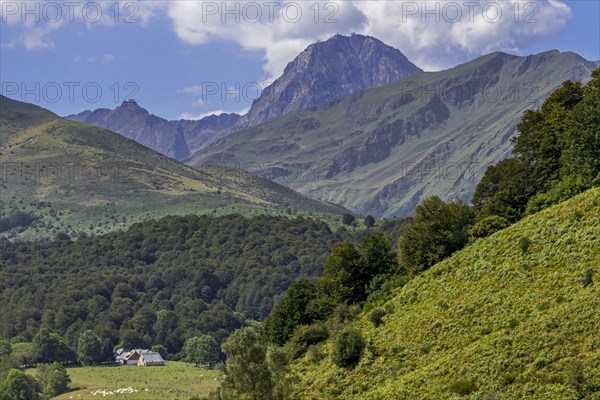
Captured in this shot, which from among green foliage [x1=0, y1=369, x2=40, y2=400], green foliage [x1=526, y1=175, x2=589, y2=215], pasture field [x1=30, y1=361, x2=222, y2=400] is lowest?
pasture field [x1=30, y1=361, x2=222, y2=400]

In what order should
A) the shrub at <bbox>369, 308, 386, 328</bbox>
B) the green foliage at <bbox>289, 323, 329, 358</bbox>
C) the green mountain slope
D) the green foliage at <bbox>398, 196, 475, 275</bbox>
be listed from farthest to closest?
the green foliage at <bbox>398, 196, 475, 275</bbox>
the green foliage at <bbox>289, 323, 329, 358</bbox>
the shrub at <bbox>369, 308, 386, 328</bbox>
the green mountain slope

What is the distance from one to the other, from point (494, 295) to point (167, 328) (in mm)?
140945

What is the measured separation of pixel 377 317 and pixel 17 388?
78988 millimetres

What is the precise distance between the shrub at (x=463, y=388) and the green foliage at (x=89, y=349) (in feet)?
435

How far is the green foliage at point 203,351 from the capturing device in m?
166

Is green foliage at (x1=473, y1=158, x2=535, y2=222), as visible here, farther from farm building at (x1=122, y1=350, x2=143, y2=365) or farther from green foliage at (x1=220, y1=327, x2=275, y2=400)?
farm building at (x1=122, y1=350, x2=143, y2=365)

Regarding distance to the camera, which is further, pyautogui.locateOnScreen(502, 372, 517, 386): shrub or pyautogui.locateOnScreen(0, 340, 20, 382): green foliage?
pyautogui.locateOnScreen(0, 340, 20, 382): green foliage

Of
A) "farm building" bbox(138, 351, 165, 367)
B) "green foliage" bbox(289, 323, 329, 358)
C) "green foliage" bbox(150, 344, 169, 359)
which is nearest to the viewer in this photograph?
"green foliage" bbox(289, 323, 329, 358)

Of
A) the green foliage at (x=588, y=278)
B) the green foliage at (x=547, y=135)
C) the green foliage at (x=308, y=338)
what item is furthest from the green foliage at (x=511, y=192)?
the green foliage at (x=588, y=278)

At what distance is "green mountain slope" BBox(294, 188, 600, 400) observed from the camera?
143ft

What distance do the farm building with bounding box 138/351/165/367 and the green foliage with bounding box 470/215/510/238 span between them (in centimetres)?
10112

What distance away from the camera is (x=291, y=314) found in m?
84.6

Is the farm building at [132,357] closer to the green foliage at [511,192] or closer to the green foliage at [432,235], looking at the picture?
the green foliage at [511,192]

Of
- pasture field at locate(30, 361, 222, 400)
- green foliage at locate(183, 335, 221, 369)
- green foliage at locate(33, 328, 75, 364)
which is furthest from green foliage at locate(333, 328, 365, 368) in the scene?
green foliage at locate(33, 328, 75, 364)
